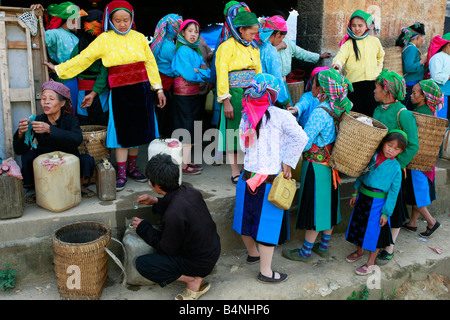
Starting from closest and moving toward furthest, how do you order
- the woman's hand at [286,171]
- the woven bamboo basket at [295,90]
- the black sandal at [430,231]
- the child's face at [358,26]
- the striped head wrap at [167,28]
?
the woman's hand at [286,171]
the striped head wrap at [167,28]
the black sandal at [430,231]
the child's face at [358,26]
the woven bamboo basket at [295,90]

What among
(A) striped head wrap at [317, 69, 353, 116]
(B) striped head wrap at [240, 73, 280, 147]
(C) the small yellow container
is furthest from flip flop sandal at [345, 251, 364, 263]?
(B) striped head wrap at [240, 73, 280, 147]

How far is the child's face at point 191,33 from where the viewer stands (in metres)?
4.39

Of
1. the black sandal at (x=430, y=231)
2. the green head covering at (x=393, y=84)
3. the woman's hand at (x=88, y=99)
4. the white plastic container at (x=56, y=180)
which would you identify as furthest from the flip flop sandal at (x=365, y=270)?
the woman's hand at (x=88, y=99)

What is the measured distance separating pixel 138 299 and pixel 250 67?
2459 millimetres

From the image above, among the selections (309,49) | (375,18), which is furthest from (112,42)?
(375,18)

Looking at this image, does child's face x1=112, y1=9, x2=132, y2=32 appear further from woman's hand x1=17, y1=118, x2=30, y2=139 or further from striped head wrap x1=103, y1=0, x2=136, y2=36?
woman's hand x1=17, y1=118, x2=30, y2=139

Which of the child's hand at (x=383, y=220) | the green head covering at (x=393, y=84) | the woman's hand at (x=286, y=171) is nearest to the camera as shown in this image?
the woman's hand at (x=286, y=171)

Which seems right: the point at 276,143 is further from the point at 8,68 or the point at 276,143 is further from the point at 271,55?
the point at 8,68

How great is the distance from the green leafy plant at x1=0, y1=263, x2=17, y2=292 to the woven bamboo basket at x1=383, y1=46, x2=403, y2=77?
503 centimetres

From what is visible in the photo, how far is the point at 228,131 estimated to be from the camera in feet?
14.4

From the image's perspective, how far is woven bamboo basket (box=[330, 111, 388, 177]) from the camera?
3.58 metres

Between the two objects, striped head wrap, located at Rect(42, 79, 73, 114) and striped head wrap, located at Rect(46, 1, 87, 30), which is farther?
striped head wrap, located at Rect(46, 1, 87, 30)

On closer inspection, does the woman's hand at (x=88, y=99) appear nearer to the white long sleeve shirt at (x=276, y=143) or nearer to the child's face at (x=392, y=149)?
the white long sleeve shirt at (x=276, y=143)

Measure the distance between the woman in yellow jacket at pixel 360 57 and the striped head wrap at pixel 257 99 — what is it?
1.87 metres
